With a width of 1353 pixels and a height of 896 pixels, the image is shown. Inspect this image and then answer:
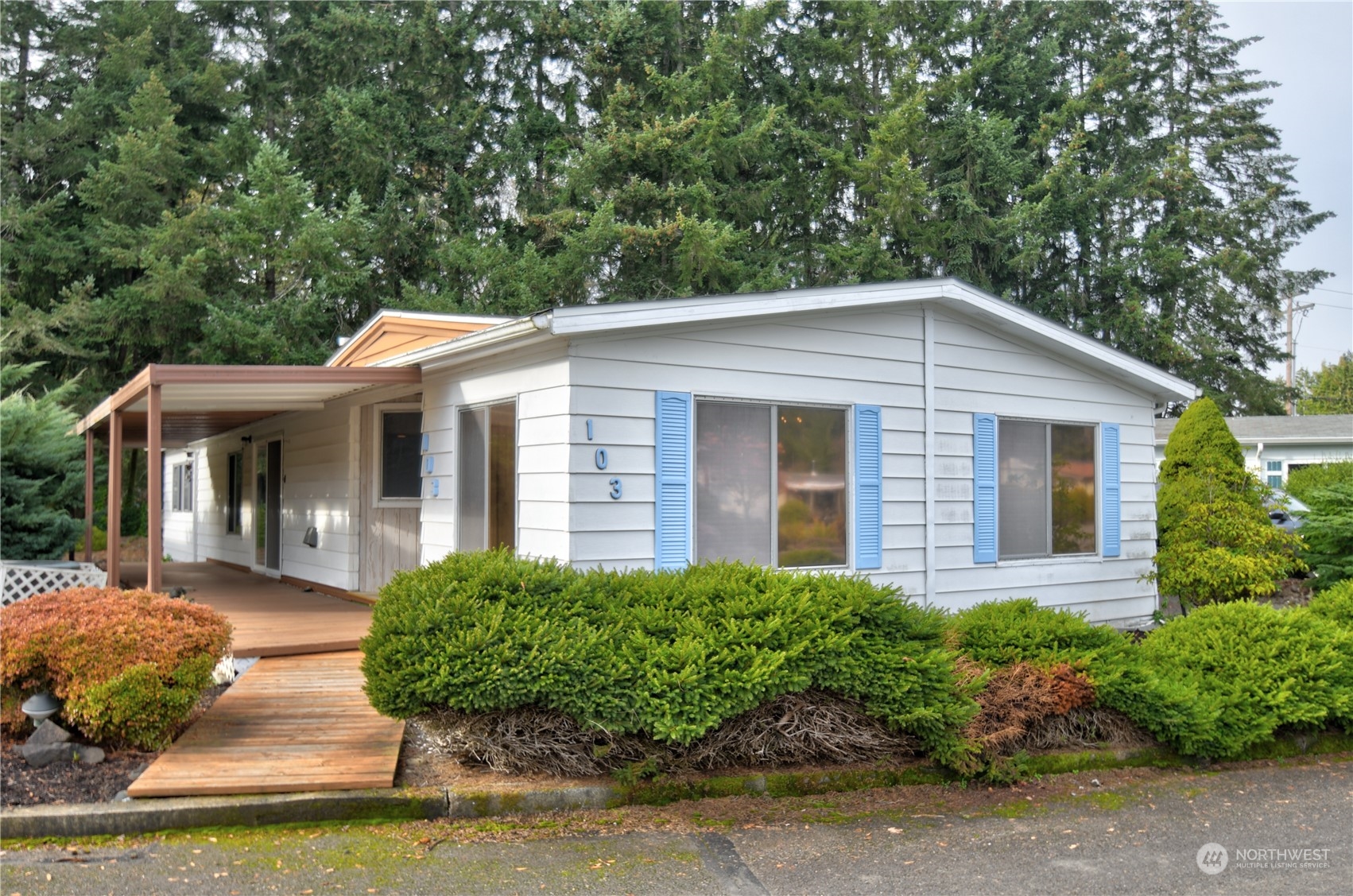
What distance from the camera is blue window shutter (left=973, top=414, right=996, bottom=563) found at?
898 centimetres

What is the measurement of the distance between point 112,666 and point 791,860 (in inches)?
139

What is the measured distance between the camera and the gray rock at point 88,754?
5.15 m

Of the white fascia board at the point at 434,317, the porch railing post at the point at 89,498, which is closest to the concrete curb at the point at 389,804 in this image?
the white fascia board at the point at 434,317

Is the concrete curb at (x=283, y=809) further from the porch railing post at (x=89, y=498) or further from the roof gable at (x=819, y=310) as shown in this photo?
the porch railing post at (x=89, y=498)

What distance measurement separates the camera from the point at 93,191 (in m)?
20.6

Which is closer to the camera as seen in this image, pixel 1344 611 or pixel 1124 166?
pixel 1344 611

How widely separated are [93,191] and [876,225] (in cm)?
1621

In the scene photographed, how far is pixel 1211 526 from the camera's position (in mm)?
9594

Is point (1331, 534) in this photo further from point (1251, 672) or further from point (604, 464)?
point (604, 464)

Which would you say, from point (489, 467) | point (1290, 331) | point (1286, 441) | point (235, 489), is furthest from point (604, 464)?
point (1290, 331)

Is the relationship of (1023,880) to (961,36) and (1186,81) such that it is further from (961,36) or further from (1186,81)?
(1186,81)

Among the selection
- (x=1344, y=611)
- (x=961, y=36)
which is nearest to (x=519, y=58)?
(x=961, y=36)

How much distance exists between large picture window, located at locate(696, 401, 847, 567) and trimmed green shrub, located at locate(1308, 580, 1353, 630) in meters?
3.52
